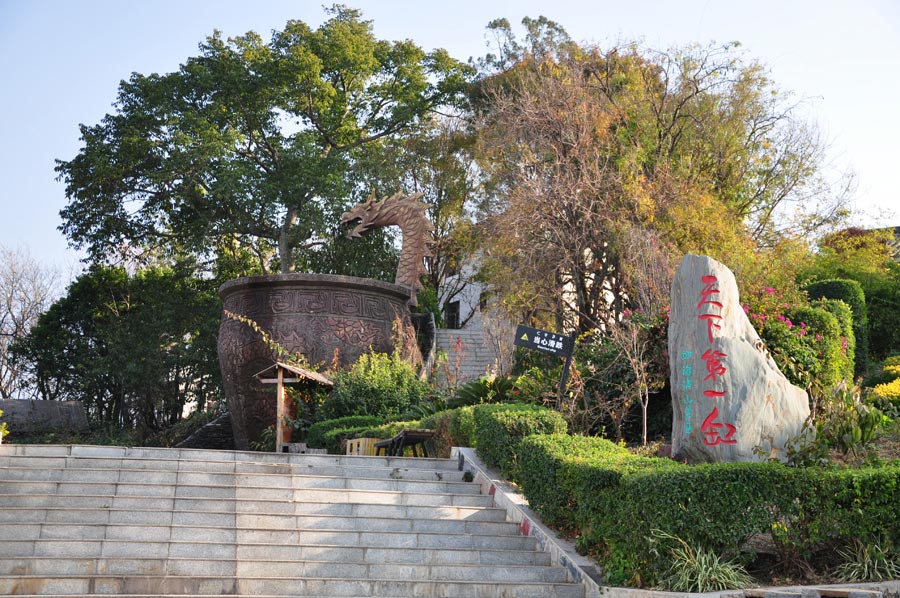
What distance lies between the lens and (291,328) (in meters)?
17.0

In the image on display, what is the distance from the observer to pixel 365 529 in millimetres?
8500

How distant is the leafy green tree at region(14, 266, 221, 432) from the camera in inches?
1042

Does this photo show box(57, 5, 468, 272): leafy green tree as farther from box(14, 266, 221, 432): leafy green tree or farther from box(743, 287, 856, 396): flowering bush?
box(743, 287, 856, 396): flowering bush

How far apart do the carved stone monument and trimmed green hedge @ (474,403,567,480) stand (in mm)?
1347

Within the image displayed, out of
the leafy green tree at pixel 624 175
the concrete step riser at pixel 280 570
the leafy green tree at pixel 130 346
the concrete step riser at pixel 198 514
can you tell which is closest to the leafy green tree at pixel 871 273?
the leafy green tree at pixel 624 175

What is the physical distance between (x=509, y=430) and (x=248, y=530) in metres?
2.98

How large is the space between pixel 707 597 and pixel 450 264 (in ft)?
80.7

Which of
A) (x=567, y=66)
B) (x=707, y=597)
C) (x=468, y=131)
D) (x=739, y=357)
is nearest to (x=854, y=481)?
(x=707, y=597)

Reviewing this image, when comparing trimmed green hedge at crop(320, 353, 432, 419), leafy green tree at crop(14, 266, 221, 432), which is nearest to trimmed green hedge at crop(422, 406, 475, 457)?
trimmed green hedge at crop(320, 353, 432, 419)

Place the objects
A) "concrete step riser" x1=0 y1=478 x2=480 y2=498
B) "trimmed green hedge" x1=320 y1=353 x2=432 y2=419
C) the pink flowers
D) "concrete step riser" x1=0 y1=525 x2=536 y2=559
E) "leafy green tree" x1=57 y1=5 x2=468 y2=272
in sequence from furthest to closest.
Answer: "leafy green tree" x1=57 y1=5 x2=468 y2=272 < "trimmed green hedge" x1=320 y1=353 x2=432 y2=419 < the pink flowers < "concrete step riser" x1=0 y1=478 x2=480 y2=498 < "concrete step riser" x1=0 y1=525 x2=536 y2=559

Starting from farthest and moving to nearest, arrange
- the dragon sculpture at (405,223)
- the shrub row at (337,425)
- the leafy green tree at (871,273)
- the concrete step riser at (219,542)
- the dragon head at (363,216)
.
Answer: the dragon head at (363,216), the leafy green tree at (871,273), the dragon sculpture at (405,223), the shrub row at (337,425), the concrete step riser at (219,542)

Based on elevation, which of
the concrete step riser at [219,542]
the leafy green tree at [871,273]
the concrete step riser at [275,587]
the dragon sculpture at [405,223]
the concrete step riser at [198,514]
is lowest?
the concrete step riser at [275,587]

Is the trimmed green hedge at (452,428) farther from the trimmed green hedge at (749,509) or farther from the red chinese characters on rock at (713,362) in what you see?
the trimmed green hedge at (749,509)

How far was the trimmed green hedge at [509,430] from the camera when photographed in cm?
974
